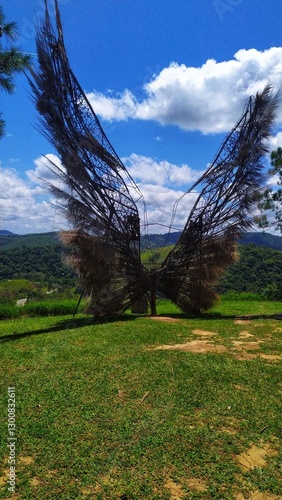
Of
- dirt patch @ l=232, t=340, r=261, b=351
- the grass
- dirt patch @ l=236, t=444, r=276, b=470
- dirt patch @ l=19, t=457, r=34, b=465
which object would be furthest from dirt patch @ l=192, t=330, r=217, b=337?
dirt patch @ l=19, t=457, r=34, b=465

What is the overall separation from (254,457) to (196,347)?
137 inches

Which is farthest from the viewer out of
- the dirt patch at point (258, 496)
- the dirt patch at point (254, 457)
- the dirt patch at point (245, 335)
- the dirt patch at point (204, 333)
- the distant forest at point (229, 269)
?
the distant forest at point (229, 269)

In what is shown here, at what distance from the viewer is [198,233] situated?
10562mm

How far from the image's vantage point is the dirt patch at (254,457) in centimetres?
327

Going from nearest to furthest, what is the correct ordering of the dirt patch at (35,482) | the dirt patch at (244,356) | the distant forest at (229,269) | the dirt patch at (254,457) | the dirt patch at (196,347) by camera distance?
1. the dirt patch at (35,482)
2. the dirt patch at (254,457)
3. the dirt patch at (244,356)
4. the dirt patch at (196,347)
5. the distant forest at (229,269)

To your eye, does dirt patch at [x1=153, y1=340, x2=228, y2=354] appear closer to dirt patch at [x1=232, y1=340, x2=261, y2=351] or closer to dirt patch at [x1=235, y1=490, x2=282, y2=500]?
dirt patch at [x1=232, y1=340, x2=261, y2=351]

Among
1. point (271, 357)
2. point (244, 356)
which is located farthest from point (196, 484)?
point (271, 357)

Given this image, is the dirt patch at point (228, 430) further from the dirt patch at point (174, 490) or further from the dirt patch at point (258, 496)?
the dirt patch at point (174, 490)

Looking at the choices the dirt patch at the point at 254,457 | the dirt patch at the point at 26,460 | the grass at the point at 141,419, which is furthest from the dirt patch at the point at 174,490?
the dirt patch at the point at 26,460

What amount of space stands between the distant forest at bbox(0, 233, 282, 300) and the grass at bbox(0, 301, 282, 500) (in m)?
4.91

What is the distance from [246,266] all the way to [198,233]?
1532cm

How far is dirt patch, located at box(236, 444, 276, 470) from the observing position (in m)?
3.27

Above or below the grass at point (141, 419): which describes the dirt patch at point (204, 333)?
above

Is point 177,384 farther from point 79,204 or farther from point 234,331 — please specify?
point 79,204
